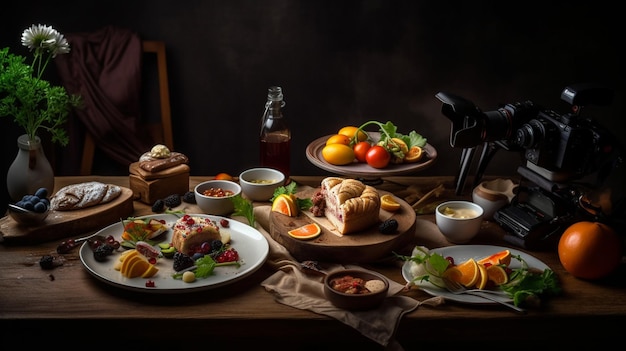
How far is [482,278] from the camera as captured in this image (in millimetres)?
1881

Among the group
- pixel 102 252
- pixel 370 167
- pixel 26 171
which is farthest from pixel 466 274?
pixel 26 171

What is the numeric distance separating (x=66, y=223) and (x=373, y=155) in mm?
1164

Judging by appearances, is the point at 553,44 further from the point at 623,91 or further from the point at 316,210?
the point at 316,210

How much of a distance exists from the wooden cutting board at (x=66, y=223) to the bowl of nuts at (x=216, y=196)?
0.87 feet

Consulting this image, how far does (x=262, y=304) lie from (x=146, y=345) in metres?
1.34

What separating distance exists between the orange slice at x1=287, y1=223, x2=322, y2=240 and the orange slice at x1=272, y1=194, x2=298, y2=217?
0.11 metres

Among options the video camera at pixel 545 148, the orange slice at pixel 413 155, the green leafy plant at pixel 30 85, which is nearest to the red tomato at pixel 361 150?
the orange slice at pixel 413 155

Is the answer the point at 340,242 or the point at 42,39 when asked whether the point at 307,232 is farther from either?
the point at 42,39

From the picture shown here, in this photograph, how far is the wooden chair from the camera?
332 centimetres

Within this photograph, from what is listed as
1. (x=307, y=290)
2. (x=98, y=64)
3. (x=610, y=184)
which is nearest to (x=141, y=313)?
(x=307, y=290)

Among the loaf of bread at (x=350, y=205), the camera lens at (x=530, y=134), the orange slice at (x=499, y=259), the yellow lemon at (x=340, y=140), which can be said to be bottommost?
the orange slice at (x=499, y=259)

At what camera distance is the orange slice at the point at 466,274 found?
189cm

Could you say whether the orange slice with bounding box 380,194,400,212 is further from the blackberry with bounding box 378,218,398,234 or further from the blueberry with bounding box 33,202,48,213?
the blueberry with bounding box 33,202,48,213

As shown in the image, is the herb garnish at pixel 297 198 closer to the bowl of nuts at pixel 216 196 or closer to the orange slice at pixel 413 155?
the bowl of nuts at pixel 216 196
